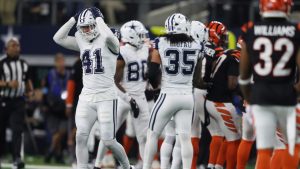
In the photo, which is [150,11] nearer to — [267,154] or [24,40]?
[24,40]

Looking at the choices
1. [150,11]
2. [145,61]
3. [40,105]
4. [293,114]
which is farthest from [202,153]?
[293,114]

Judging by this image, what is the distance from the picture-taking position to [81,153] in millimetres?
11727

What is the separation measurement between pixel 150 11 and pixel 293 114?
11113 millimetres

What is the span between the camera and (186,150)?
38.0ft

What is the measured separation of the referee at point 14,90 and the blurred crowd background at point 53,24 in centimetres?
163

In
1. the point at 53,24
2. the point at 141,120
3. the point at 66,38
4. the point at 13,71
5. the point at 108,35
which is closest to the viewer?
the point at 108,35

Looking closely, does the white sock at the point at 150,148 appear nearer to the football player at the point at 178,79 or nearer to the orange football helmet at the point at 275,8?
the football player at the point at 178,79

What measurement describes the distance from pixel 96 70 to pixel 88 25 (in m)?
0.51

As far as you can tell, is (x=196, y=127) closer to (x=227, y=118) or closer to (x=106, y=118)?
(x=227, y=118)

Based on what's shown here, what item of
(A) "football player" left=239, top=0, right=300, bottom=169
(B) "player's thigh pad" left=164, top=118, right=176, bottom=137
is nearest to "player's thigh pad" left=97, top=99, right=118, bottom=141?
(B) "player's thigh pad" left=164, top=118, right=176, bottom=137

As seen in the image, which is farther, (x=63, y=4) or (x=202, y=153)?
(x=63, y=4)

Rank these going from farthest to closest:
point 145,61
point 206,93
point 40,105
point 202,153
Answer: point 40,105, point 202,153, point 145,61, point 206,93

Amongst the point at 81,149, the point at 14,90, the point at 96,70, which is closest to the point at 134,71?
the point at 96,70

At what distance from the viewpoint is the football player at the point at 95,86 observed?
11719 millimetres
